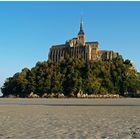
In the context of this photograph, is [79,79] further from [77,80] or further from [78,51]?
[78,51]

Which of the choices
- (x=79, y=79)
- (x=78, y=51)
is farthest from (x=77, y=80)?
(x=78, y=51)

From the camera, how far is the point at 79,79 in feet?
320

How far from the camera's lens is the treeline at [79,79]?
9894 cm

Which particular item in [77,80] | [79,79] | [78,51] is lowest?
[77,80]

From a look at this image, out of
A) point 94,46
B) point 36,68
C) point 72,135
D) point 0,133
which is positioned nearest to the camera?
point 72,135

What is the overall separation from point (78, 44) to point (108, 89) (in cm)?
7724

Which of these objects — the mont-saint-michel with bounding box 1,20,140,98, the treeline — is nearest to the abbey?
the mont-saint-michel with bounding box 1,20,140,98

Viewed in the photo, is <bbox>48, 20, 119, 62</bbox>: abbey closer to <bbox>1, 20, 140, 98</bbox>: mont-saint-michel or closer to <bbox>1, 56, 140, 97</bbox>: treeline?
<bbox>1, 20, 140, 98</bbox>: mont-saint-michel

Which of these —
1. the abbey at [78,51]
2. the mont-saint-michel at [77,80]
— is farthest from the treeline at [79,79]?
the abbey at [78,51]

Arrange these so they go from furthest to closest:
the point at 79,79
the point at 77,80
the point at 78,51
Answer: the point at 78,51 < the point at 79,79 < the point at 77,80

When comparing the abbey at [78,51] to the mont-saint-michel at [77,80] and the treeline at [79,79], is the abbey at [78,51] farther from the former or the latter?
the treeline at [79,79]

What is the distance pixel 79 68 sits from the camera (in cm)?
10244

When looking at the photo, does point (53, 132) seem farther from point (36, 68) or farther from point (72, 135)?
point (36, 68)

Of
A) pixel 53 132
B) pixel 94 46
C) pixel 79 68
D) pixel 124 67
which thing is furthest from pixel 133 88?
pixel 53 132
